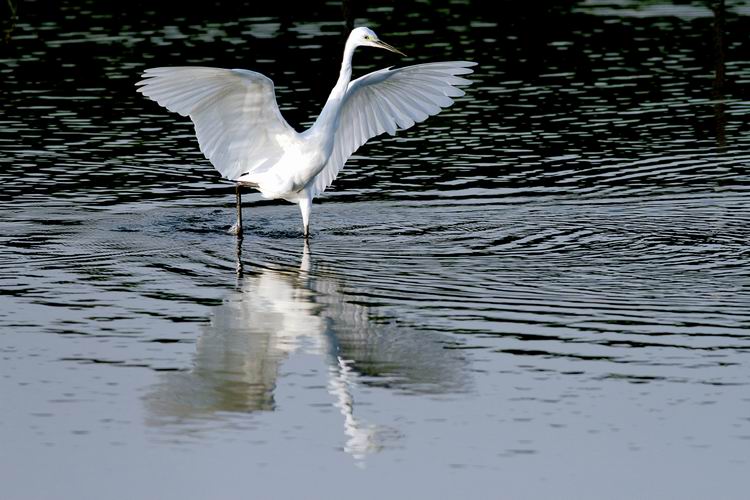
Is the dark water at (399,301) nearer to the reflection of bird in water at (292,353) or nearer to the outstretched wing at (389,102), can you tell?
the reflection of bird in water at (292,353)

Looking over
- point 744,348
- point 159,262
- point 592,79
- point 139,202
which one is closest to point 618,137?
point 592,79

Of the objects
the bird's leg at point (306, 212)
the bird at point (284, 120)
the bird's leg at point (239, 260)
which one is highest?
the bird at point (284, 120)

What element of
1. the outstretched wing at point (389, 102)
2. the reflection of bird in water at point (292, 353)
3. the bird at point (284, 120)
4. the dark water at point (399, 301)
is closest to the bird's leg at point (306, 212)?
the bird at point (284, 120)

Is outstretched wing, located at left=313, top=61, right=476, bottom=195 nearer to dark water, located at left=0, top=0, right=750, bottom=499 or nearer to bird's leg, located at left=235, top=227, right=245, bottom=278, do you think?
dark water, located at left=0, top=0, right=750, bottom=499

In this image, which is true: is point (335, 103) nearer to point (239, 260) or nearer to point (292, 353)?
point (239, 260)

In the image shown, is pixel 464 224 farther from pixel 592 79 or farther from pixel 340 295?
pixel 592 79

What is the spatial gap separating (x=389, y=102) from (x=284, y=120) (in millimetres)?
1571

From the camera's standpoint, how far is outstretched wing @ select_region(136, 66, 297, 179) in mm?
15156

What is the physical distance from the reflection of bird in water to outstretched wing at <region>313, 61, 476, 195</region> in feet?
10.7

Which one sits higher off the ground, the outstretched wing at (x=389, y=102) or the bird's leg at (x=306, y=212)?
the outstretched wing at (x=389, y=102)

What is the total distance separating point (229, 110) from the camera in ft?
51.8

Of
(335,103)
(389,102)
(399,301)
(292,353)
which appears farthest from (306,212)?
(292,353)

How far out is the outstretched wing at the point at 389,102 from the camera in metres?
16.4

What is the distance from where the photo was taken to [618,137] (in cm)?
2161
